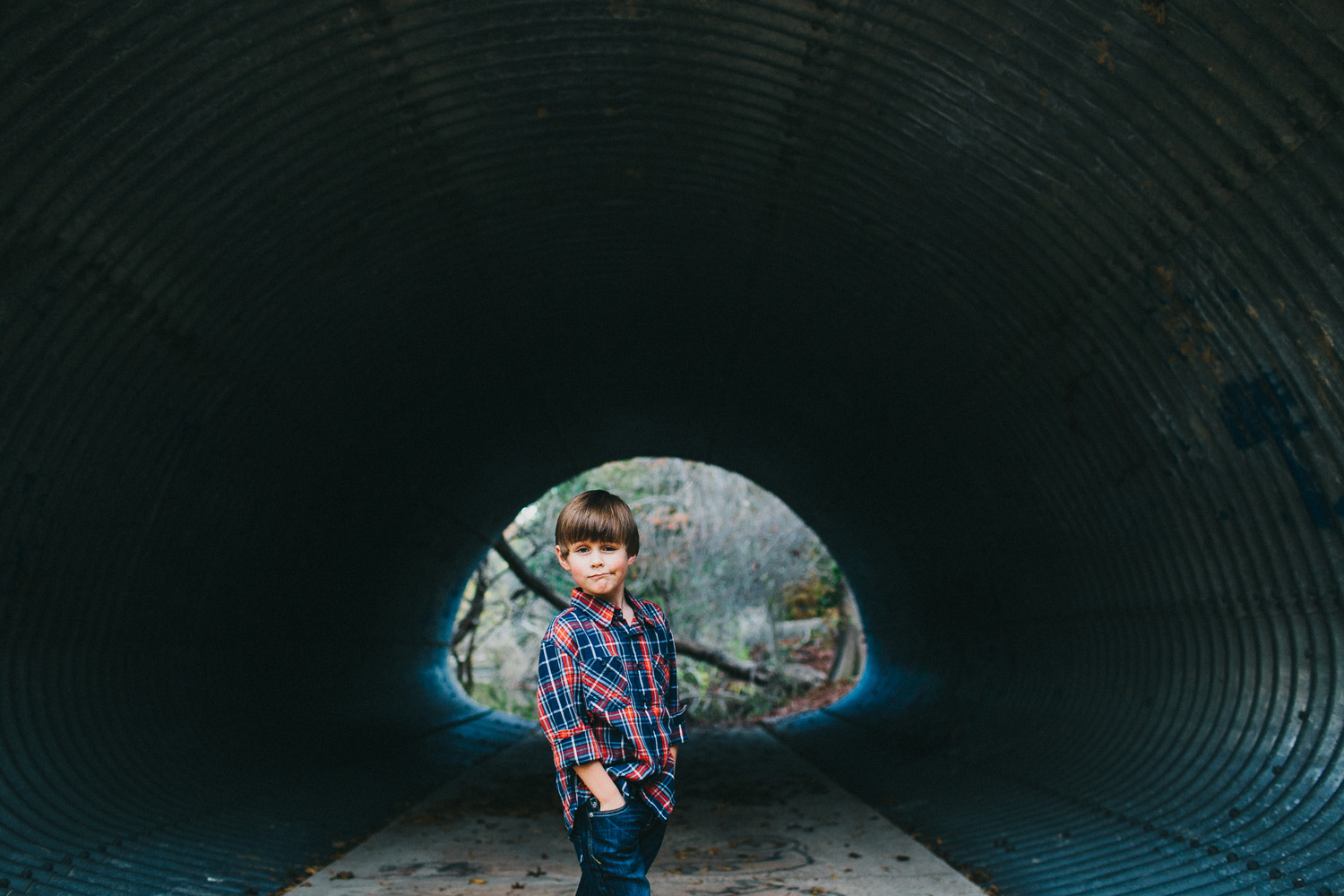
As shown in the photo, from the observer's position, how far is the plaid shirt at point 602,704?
3102 mm

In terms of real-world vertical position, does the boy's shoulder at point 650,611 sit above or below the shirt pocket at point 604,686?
above

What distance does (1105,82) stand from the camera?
14.9 feet

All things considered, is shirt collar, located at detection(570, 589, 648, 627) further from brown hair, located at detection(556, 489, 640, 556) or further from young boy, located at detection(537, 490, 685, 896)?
brown hair, located at detection(556, 489, 640, 556)

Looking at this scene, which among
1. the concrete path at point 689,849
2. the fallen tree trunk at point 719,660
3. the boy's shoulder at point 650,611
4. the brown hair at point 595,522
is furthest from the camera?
the fallen tree trunk at point 719,660

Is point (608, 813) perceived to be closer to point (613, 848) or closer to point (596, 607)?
point (613, 848)

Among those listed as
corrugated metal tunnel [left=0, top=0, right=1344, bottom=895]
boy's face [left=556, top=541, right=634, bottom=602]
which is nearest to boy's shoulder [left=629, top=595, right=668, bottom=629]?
boy's face [left=556, top=541, right=634, bottom=602]

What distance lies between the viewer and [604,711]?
3139mm

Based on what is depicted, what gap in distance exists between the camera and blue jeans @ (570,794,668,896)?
314cm

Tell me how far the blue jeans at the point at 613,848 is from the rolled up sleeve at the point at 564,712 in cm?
18

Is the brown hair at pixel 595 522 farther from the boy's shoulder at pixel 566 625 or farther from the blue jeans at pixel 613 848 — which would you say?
the blue jeans at pixel 613 848

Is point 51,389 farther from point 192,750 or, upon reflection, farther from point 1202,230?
point 1202,230

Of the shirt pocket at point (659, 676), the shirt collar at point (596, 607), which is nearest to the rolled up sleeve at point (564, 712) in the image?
the shirt collar at point (596, 607)

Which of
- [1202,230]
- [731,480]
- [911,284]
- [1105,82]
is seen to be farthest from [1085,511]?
[731,480]

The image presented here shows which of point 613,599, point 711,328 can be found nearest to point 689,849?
point 613,599
